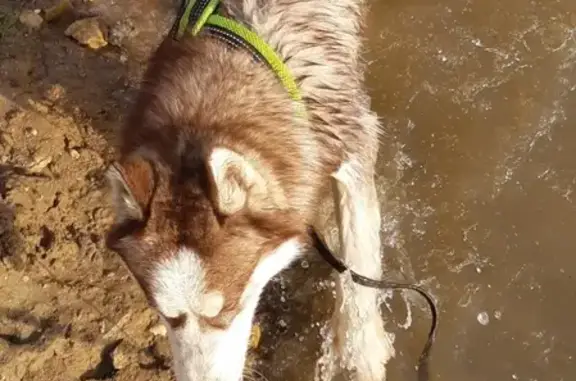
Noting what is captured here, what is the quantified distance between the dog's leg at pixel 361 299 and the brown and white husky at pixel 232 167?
48mm

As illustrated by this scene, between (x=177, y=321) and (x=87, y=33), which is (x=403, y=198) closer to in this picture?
(x=177, y=321)

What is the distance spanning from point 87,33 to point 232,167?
8.86ft

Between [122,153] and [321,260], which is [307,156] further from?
[321,260]

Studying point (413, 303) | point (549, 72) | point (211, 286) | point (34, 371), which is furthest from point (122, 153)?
point (549, 72)

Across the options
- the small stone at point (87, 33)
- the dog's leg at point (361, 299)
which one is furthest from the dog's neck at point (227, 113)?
the small stone at point (87, 33)

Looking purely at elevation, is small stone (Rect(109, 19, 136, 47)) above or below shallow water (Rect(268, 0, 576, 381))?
above

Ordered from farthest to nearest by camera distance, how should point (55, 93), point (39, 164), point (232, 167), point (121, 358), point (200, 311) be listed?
point (55, 93)
point (39, 164)
point (121, 358)
point (200, 311)
point (232, 167)

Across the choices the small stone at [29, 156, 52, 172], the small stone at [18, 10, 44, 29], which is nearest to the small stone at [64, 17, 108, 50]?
the small stone at [18, 10, 44, 29]

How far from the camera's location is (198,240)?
270cm

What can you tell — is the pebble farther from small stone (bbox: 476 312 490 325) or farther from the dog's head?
small stone (bbox: 476 312 490 325)

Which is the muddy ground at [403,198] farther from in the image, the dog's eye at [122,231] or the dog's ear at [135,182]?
the dog's ear at [135,182]

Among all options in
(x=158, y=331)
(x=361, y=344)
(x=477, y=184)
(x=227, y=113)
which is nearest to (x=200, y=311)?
(x=227, y=113)

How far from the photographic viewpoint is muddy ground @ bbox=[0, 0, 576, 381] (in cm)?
398

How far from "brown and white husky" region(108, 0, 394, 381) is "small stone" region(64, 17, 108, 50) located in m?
1.65
